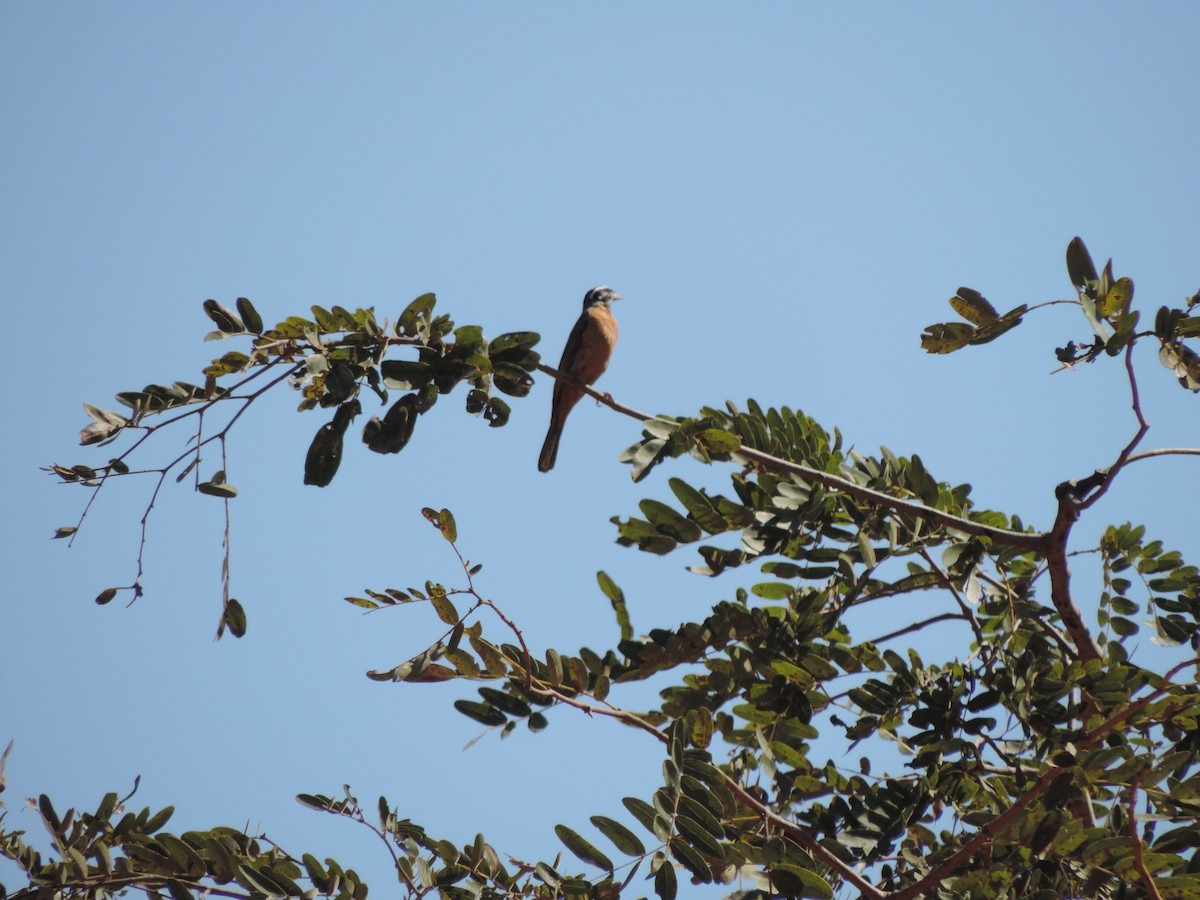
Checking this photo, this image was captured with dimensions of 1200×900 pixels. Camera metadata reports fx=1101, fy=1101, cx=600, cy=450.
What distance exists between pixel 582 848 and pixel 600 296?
6.11 meters

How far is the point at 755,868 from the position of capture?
2.94 metres

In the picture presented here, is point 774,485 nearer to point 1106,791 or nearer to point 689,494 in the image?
point 689,494

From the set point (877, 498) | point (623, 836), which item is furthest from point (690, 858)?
point (877, 498)

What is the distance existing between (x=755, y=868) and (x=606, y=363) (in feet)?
15.7

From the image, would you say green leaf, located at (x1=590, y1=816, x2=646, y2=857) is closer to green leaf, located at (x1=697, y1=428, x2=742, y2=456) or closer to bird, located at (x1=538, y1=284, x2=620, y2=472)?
green leaf, located at (x1=697, y1=428, x2=742, y2=456)

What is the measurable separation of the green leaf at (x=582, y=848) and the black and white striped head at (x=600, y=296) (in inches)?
233

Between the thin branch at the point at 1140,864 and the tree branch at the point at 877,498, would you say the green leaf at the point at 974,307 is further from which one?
the thin branch at the point at 1140,864

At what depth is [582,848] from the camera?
281 cm

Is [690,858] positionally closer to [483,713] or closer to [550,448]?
[483,713]

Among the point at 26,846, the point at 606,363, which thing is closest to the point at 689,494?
the point at 26,846

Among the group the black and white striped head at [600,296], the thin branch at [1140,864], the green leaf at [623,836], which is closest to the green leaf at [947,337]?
the thin branch at [1140,864]

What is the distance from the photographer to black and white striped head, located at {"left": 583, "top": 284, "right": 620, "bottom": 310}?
27.7 ft

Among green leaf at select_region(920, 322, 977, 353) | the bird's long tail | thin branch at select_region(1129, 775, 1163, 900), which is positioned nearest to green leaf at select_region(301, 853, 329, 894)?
thin branch at select_region(1129, 775, 1163, 900)

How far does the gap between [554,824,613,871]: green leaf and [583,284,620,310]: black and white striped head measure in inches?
233
